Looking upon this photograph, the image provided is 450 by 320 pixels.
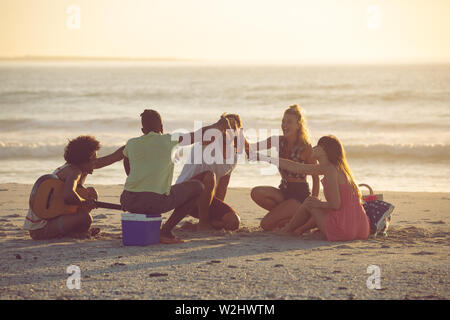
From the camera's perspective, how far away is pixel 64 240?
5.91m

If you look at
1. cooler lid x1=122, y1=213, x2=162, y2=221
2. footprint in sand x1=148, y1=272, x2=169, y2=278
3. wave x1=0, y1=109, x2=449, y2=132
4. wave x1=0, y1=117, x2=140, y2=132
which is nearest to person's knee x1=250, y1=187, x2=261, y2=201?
cooler lid x1=122, y1=213, x2=162, y2=221

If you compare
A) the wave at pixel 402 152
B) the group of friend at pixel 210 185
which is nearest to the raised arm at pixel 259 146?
the group of friend at pixel 210 185

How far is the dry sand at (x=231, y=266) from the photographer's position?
4.34 meters

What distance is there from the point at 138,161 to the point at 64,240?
1080 mm

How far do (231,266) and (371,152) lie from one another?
11.0 m

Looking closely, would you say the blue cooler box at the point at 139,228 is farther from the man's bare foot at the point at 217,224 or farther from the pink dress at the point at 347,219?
the pink dress at the point at 347,219

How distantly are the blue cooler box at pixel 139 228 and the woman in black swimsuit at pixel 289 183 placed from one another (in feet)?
4.34

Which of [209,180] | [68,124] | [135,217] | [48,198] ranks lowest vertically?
[68,124]

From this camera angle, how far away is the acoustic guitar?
18.7 feet

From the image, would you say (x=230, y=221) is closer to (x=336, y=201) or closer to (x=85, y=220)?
(x=336, y=201)

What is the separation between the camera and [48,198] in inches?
226

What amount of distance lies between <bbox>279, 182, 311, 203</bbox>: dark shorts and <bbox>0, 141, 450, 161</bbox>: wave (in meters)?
8.42

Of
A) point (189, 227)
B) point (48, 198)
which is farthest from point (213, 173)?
point (48, 198)
